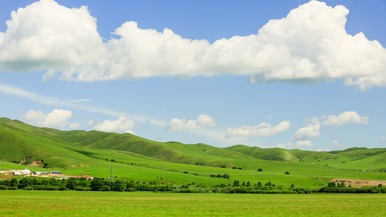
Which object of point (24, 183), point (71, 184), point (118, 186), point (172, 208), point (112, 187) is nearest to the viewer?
point (172, 208)

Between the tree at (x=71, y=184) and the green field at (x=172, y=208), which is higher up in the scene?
the tree at (x=71, y=184)

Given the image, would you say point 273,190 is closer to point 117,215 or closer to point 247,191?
point 247,191

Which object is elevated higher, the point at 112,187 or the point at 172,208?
the point at 112,187

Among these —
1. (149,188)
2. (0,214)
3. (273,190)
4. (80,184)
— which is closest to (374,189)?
(273,190)

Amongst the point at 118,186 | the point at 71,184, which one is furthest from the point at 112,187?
the point at 71,184

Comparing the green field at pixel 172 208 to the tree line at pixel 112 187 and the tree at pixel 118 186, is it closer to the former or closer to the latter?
the tree line at pixel 112 187

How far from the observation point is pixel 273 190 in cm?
18575

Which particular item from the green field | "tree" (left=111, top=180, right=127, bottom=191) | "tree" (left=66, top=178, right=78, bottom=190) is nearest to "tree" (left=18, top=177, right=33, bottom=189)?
"tree" (left=66, top=178, right=78, bottom=190)

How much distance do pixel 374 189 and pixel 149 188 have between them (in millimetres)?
77915

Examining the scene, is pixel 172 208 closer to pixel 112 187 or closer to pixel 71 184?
pixel 112 187

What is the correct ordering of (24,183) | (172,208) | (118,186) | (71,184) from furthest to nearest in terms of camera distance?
(71,184) → (118,186) → (24,183) → (172,208)

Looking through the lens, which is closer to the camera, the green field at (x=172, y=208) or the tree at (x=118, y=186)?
the green field at (x=172, y=208)

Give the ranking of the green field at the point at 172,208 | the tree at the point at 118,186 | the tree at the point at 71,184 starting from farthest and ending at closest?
1. the tree at the point at 71,184
2. the tree at the point at 118,186
3. the green field at the point at 172,208

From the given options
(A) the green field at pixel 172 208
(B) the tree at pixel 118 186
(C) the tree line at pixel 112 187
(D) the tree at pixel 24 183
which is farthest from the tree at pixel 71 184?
(A) the green field at pixel 172 208
